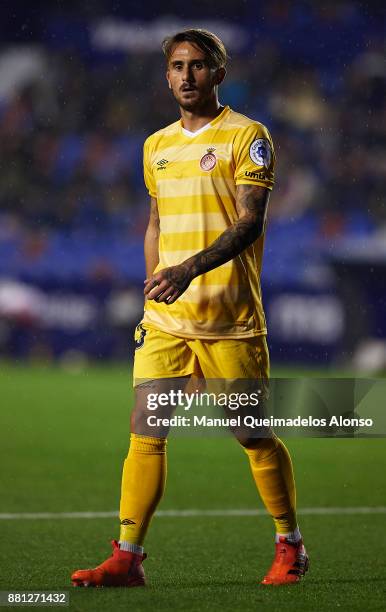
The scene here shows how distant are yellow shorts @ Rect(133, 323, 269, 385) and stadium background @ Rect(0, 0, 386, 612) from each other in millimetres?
738

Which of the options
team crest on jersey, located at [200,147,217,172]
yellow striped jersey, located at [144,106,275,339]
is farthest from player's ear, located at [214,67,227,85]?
team crest on jersey, located at [200,147,217,172]

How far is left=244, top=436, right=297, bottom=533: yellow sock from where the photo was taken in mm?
4328

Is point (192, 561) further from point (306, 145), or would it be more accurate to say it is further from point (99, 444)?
point (306, 145)

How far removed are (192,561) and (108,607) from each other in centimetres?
115

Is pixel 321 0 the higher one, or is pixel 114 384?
pixel 321 0

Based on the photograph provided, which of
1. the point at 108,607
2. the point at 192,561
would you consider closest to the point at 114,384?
the point at 192,561

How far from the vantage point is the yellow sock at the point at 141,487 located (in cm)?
422

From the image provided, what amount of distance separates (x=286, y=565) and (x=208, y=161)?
4.75ft

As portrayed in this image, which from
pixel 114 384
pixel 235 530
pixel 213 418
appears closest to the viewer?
pixel 213 418

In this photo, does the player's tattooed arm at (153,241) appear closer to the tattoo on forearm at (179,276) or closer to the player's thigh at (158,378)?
the player's thigh at (158,378)

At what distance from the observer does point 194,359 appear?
429 centimetres

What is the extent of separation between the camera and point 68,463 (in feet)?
27.5

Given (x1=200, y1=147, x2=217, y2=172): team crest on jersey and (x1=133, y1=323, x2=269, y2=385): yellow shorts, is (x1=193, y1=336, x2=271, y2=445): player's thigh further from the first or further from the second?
(x1=200, y1=147, x2=217, y2=172): team crest on jersey

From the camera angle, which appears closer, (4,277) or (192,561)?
(192,561)
